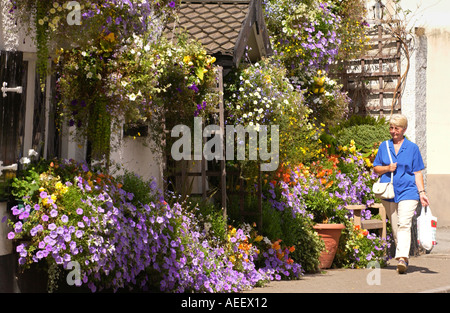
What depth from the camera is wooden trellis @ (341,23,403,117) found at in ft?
54.1

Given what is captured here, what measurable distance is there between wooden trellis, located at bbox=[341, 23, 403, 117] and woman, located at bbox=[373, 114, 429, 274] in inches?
250

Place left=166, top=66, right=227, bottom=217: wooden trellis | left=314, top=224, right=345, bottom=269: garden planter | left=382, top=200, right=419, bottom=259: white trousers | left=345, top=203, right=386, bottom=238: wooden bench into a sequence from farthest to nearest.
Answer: left=345, top=203, right=386, bottom=238: wooden bench < left=314, top=224, right=345, bottom=269: garden planter < left=382, top=200, right=419, bottom=259: white trousers < left=166, top=66, right=227, bottom=217: wooden trellis

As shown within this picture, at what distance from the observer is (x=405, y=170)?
33.2 ft

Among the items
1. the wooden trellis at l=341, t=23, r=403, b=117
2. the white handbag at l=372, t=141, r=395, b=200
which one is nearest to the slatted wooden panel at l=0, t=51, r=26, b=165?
the white handbag at l=372, t=141, r=395, b=200

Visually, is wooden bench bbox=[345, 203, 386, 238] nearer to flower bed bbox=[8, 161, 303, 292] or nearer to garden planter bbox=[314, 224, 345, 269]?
garden planter bbox=[314, 224, 345, 269]

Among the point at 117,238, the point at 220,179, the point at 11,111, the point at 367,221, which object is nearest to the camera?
the point at 11,111

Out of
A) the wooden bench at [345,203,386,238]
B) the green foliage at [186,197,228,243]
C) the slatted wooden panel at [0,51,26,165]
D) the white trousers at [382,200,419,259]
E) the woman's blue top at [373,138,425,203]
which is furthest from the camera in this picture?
the wooden bench at [345,203,386,238]

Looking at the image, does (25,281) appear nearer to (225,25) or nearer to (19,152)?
(19,152)

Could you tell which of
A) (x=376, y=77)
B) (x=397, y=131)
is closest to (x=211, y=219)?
(x=397, y=131)

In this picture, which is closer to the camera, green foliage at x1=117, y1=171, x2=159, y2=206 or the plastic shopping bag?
green foliage at x1=117, y1=171, x2=159, y2=206

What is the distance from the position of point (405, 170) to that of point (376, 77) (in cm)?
711

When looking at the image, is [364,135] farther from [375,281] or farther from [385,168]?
[375,281]

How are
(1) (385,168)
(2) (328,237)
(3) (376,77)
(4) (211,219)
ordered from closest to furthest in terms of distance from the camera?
(4) (211,219) < (1) (385,168) < (2) (328,237) < (3) (376,77)
